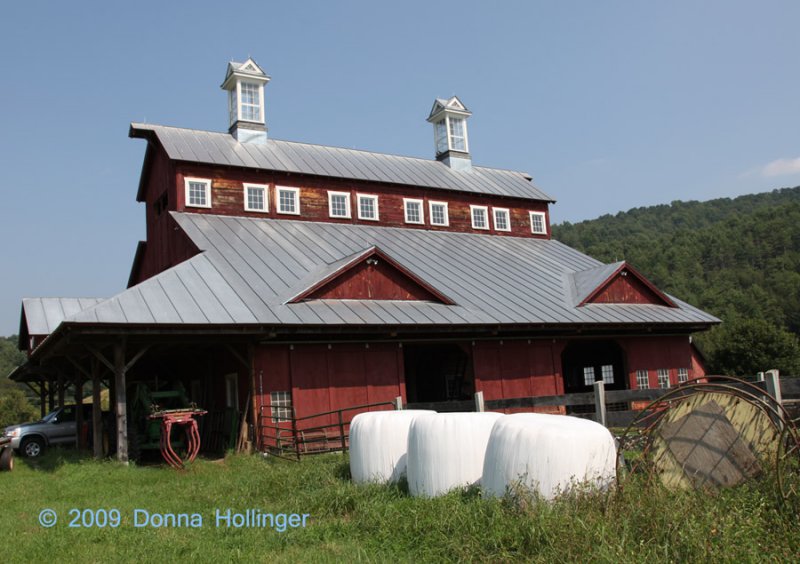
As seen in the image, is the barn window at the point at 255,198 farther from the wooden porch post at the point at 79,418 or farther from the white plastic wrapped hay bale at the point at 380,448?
the white plastic wrapped hay bale at the point at 380,448

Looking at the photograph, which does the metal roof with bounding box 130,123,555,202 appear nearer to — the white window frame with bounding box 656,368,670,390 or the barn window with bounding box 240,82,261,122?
the barn window with bounding box 240,82,261,122

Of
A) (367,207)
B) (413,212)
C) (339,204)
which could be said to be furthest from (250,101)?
(413,212)

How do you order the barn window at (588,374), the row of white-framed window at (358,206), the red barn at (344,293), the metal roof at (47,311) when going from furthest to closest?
the barn window at (588,374) → the metal roof at (47,311) → the row of white-framed window at (358,206) → the red barn at (344,293)

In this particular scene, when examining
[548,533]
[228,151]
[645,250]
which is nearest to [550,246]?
[228,151]

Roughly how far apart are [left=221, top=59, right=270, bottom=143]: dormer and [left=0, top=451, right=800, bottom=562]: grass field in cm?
1795

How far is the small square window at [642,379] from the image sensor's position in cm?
2439

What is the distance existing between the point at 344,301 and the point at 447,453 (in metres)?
10.8

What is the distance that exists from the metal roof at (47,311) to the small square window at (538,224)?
1791 cm

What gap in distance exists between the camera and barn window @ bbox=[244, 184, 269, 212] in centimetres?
2488

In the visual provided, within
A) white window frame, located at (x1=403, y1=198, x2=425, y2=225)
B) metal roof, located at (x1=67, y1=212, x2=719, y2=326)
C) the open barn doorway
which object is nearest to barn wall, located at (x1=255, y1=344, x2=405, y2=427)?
metal roof, located at (x1=67, y1=212, x2=719, y2=326)

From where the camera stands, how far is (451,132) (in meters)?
33.2

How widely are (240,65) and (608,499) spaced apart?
23.9m

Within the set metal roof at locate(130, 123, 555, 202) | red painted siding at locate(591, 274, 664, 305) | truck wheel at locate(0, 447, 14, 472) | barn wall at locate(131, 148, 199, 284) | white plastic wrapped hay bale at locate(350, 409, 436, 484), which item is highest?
metal roof at locate(130, 123, 555, 202)

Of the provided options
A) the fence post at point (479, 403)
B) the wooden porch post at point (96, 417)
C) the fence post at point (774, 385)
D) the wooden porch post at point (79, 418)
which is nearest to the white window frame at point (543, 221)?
the wooden porch post at point (79, 418)
